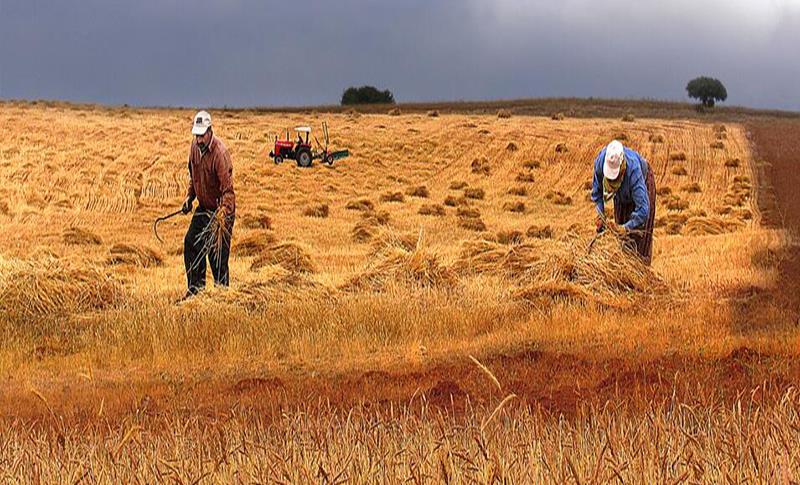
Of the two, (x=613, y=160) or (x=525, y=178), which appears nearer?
(x=613, y=160)

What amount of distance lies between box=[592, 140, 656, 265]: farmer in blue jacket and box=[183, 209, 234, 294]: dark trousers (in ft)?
14.4

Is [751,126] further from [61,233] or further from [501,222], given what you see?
[61,233]

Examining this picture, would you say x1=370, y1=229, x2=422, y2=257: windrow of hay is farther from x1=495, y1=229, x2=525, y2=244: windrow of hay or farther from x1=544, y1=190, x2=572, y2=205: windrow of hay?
x1=544, y1=190, x2=572, y2=205: windrow of hay

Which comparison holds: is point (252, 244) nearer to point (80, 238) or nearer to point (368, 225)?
point (80, 238)

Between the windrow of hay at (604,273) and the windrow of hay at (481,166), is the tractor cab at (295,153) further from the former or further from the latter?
the windrow of hay at (604,273)

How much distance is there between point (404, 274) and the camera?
14109 millimetres

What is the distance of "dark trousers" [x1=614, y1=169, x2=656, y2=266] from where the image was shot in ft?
41.5

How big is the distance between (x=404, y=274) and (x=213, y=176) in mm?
2885

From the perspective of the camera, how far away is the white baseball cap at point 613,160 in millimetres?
11617

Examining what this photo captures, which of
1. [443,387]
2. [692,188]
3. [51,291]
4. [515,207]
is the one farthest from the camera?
[692,188]

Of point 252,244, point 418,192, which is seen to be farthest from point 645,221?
point 418,192

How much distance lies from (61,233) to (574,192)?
15620mm

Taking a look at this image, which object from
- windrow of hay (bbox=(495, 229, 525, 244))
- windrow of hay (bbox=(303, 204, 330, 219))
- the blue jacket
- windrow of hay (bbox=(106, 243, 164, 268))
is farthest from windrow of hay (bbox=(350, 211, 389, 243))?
the blue jacket

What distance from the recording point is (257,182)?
31328 mm
